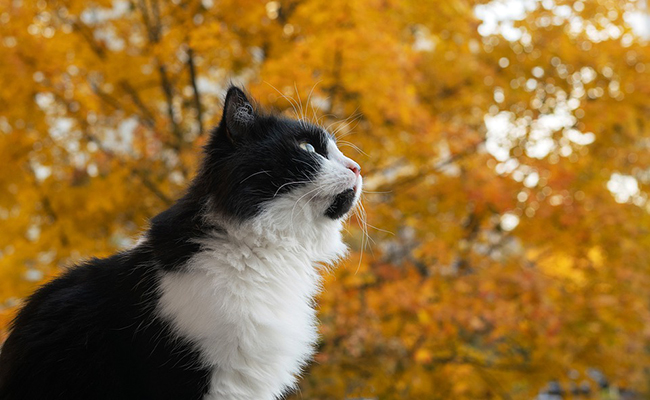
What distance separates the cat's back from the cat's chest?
A: 0.06 m

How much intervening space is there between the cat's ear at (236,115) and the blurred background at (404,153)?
1864 millimetres

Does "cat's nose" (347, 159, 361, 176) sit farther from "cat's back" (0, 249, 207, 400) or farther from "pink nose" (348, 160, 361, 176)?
"cat's back" (0, 249, 207, 400)

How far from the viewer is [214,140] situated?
187cm

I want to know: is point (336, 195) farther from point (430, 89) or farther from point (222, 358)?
point (430, 89)

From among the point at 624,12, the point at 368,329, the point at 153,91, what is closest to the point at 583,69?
the point at 624,12

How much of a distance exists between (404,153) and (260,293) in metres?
3.35

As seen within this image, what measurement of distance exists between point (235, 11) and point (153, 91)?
48.5 inches

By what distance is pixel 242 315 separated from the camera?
65.2 inches

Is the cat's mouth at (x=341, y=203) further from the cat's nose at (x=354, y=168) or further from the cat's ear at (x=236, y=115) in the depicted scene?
the cat's ear at (x=236, y=115)

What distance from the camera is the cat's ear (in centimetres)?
180

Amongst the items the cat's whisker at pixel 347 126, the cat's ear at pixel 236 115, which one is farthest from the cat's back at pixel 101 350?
the cat's whisker at pixel 347 126

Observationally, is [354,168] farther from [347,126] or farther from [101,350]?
[347,126]

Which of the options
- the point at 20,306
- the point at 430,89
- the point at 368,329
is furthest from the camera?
the point at 430,89

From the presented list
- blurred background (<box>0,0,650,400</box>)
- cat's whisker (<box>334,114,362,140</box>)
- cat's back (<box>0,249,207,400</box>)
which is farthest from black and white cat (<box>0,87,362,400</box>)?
blurred background (<box>0,0,650,400</box>)
